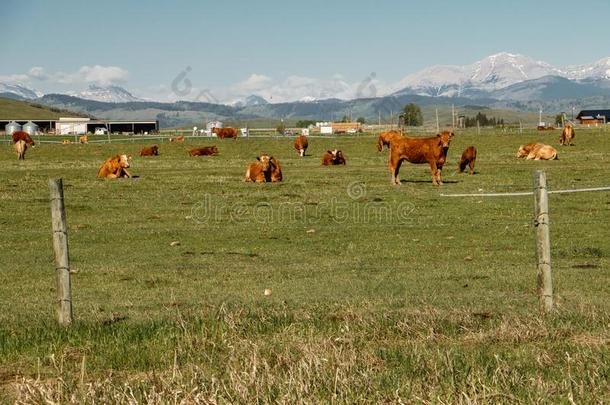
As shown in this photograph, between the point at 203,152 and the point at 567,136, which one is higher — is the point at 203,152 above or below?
below

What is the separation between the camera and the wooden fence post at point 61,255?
403 inches

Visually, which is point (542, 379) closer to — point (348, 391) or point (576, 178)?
point (348, 391)

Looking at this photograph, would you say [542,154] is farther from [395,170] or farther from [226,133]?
[226,133]

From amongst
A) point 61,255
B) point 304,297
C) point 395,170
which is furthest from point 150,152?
point 61,255

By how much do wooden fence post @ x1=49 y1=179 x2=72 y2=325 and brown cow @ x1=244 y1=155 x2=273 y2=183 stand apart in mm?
22442

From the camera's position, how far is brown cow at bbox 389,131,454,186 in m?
31.6

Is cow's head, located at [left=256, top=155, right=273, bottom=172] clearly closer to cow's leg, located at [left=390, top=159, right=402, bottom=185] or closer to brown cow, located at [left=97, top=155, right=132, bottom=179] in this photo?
cow's leg, located at [left=390, top=159, right=402, bottom=185]

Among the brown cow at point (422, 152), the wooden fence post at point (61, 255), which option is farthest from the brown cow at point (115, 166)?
the wooden fence post at point (61, 255)

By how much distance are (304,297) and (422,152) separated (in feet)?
65.1

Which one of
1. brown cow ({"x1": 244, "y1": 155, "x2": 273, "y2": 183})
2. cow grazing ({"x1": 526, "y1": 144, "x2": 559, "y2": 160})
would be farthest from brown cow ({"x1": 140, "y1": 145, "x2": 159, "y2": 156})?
brown cow ({"x1": 244, "y1": 155, "x2": 273, "y2": 183})

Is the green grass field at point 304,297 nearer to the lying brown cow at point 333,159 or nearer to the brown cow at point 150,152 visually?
the lying brown cow at point 333,159

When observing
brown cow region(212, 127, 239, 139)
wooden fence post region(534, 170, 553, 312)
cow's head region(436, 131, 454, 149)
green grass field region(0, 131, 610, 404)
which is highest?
brown cow region(212, 127, 239, 139)

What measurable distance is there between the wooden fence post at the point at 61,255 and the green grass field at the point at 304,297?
20 centimetres

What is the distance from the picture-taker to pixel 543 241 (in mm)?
10711
